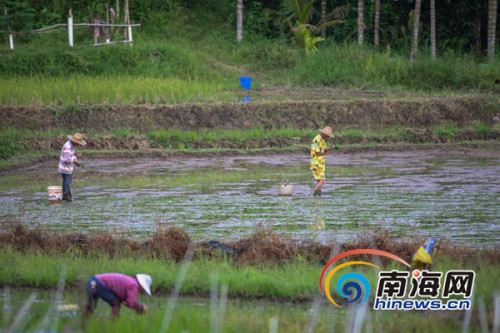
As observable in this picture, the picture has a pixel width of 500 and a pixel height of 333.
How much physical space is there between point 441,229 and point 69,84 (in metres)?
14.4

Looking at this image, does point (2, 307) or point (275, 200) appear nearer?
point (2, 307)

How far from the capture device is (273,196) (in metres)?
14.2

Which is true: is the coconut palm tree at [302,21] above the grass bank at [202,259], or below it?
above

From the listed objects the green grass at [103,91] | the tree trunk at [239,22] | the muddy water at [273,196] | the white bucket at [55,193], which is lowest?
the muddy water at [273,196]

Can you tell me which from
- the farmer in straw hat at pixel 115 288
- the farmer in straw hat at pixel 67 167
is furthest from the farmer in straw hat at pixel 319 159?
the farmer in straw hat at pixel 115 288

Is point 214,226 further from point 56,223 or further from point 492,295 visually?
point 492,295

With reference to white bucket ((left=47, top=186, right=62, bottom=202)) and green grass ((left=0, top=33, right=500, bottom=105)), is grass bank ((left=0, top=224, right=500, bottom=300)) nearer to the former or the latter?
white bucket ((left=47, top=186, right=62, bottom=202))

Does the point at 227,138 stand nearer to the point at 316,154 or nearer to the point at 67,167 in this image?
the point at 316,154

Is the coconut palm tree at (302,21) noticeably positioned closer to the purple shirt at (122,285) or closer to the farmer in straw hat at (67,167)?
the farmer in straw hat at (67,167)

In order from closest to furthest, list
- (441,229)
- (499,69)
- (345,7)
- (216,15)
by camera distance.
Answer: (441,229) < (499,69) < (345,7) < (216,15)

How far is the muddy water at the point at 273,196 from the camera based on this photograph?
37.2 ft

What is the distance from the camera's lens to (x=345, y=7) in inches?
1210

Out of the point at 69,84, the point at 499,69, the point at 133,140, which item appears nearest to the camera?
the point at 133,140

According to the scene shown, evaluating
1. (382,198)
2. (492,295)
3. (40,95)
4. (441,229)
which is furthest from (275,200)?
(40,95)
